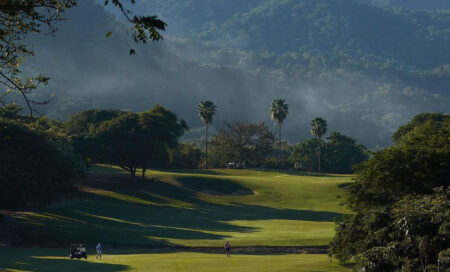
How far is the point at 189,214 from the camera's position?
82.4 m

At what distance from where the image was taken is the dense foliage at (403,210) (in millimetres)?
28391

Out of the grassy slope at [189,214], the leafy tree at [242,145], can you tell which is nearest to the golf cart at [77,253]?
Result: the grassy slope at [189,214]

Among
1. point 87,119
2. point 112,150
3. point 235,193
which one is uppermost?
point 87,119

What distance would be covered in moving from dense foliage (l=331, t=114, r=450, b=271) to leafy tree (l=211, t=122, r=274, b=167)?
116398 mm

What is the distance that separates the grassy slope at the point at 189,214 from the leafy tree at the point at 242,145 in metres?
45.6

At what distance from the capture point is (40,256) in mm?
49750

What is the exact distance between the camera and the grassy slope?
63.3 m

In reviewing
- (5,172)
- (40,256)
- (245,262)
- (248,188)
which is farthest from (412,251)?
(248,188)

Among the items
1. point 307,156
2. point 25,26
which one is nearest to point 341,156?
point 307,156

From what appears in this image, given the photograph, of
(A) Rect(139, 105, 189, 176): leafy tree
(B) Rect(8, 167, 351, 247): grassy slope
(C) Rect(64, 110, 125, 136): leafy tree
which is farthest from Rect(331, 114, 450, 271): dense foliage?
(C) Rect(64, 110, 125, 136): leafy tree

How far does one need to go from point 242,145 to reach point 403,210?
128077 millimetres

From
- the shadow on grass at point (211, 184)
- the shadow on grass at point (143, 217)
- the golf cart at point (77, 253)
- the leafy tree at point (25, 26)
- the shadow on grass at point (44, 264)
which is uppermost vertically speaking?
the leafy tree at point (25, 26)

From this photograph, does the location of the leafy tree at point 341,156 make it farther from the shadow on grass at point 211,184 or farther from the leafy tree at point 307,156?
the shadow on grass at point 211,184

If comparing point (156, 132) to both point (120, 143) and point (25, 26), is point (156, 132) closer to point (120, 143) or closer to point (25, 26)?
point (120, 143)
